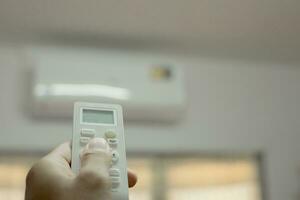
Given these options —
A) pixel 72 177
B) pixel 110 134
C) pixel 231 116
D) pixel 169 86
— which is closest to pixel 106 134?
pixel 110 134

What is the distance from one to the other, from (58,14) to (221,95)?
35.8 inches

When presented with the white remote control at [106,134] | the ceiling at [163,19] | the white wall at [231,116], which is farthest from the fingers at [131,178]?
the white wall at [231,116]

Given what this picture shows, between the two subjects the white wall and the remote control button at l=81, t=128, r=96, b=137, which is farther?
the white wall

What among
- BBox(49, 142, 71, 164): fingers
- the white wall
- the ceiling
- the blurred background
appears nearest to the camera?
BBox(49, 142, 71, 164): fingers

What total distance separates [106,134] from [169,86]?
117 cm

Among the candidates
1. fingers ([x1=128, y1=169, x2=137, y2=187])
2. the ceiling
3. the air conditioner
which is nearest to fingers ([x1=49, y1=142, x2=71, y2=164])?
fingers ([x1=128, y1=169, x2=137, y2=187])

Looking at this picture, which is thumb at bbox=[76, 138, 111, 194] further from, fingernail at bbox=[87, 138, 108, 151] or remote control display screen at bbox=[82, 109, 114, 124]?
remote control display screen at bbox=[82, 109, 114, 124]

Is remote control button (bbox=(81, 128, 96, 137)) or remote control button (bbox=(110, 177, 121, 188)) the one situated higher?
remote control button (bbox=(81, 128, 96, 137))

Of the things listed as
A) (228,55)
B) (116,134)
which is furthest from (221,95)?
(116,134)

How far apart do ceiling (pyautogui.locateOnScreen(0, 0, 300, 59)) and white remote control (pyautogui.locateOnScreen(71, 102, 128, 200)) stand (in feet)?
2.69

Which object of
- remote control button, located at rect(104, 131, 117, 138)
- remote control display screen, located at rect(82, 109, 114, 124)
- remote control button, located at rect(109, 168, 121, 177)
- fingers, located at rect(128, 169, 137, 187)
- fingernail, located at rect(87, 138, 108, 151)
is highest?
remote control display screen, located at rect(82, 109, 114, 124)

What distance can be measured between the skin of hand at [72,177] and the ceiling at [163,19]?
0.95 m

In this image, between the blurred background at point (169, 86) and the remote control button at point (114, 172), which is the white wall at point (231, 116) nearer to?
Answer: the blurred background at point (169, 86)

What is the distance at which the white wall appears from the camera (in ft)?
5.75
